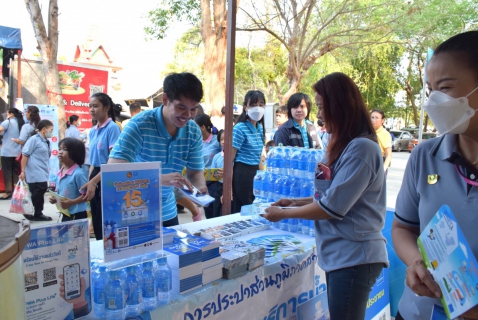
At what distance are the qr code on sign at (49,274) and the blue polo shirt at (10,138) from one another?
23.0 ft

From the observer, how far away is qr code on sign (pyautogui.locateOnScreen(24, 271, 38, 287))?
114cm

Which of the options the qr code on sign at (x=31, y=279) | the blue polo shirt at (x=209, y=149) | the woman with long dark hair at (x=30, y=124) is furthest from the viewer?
the woman with long dark hair at (x=30, y=124)

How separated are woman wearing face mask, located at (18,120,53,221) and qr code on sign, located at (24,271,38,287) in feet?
17.7

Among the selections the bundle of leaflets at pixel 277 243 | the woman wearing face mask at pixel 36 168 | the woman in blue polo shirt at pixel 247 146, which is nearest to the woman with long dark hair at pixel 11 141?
the woman wearing face mask at pixel 36 168

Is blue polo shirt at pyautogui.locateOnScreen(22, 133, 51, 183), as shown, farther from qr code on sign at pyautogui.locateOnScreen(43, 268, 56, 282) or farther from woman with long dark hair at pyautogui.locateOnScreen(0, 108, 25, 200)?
qr code on sign at pyautogui.locateOnScreen(43, 268, 56, 282)

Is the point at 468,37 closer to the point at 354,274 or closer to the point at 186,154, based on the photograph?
the point at 354,274

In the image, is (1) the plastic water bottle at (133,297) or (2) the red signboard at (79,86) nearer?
(1) the plastic water bottle at (133,297)

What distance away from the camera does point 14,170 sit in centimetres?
739

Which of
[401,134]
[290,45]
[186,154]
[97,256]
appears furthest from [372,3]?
[97,256]

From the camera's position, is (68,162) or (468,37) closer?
(468,37)

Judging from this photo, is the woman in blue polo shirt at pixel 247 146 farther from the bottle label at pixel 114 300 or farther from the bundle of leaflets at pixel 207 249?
the bottle label at pixel 114 300

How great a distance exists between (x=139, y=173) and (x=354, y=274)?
3.48 feet

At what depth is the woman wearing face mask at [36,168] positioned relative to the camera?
19.2ft

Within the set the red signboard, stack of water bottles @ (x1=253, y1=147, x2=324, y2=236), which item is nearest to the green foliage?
the red signboard
